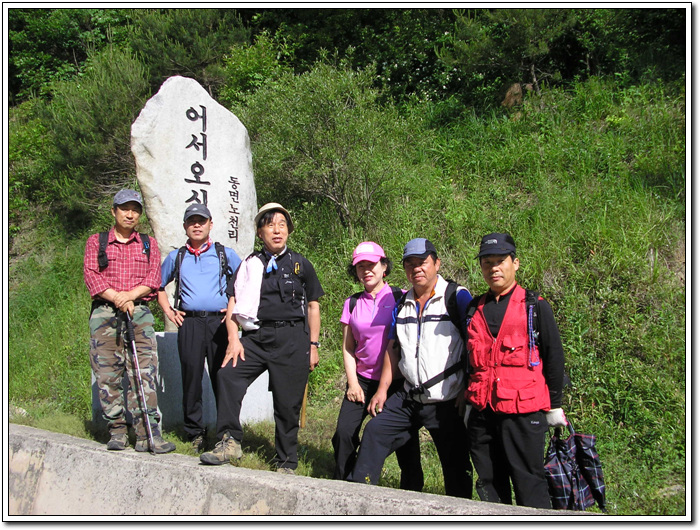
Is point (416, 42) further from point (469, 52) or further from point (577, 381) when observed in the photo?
point (577, 381)

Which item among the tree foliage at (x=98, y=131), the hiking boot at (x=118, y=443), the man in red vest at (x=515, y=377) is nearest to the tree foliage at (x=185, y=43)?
the tree foliage at (x=98, y=131)

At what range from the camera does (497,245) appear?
3299 millimetres

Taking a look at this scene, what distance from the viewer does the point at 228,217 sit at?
6.51 m

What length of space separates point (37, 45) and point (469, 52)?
12888 mm

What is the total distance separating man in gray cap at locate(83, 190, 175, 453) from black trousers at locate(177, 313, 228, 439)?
0.90 feet

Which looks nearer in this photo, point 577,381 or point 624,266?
point 577,381

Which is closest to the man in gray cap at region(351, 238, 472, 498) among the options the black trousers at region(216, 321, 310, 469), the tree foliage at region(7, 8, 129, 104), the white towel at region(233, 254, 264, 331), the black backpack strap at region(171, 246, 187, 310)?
the black trousers at region(216, 321, 310, 469)

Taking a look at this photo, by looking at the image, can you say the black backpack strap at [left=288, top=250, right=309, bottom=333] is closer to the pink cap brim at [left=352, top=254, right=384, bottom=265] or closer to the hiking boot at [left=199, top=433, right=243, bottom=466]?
the pink cap brim at [left=352, top=254, right=384, bottom=265]

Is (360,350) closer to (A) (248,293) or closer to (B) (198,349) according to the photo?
(A) (248,293)

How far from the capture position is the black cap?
3275 millimetres

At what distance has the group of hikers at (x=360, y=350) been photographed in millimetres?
3166

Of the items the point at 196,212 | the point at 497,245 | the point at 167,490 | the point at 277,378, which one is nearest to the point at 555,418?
Result: the point at 497,245

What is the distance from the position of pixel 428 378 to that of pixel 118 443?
92.4 inches
